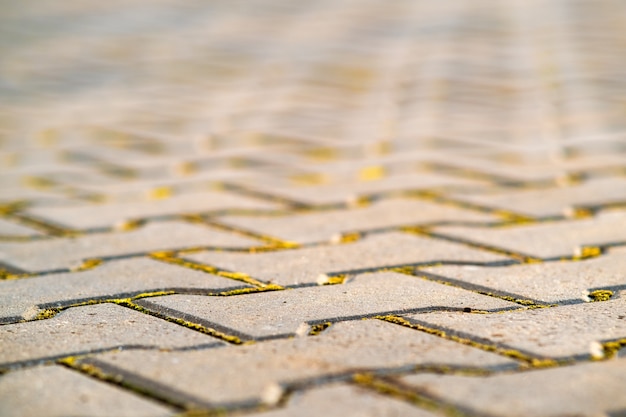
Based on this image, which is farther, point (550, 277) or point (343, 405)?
point (550, 277)

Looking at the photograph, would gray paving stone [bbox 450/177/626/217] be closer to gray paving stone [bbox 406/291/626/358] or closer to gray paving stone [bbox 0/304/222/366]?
gray paving stone [bbox 406/291/626/358]

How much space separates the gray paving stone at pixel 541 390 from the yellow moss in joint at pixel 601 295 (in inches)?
14.2

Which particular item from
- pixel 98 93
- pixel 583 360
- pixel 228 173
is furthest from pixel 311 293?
pixel 98 93

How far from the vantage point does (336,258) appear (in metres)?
2.12

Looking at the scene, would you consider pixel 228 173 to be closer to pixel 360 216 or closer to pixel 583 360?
pixel 360 216

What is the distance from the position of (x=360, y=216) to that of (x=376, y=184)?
0.37 meters

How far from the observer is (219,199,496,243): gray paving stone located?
2365 millimetres

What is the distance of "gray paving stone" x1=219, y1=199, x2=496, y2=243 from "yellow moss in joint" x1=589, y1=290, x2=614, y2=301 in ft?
2.10

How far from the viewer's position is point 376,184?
2859 mm

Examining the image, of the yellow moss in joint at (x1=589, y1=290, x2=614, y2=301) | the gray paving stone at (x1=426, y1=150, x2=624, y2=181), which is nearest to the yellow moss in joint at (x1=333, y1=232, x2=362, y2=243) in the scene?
the yellow moss in joint at (x1=589, y1=290, x2=614, y2=301)

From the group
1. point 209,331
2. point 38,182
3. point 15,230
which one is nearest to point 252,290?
point 209,331

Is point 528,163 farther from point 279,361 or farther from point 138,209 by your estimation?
point 279,361

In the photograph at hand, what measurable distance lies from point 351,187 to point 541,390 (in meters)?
1.57

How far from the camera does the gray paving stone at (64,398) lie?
1292mm
